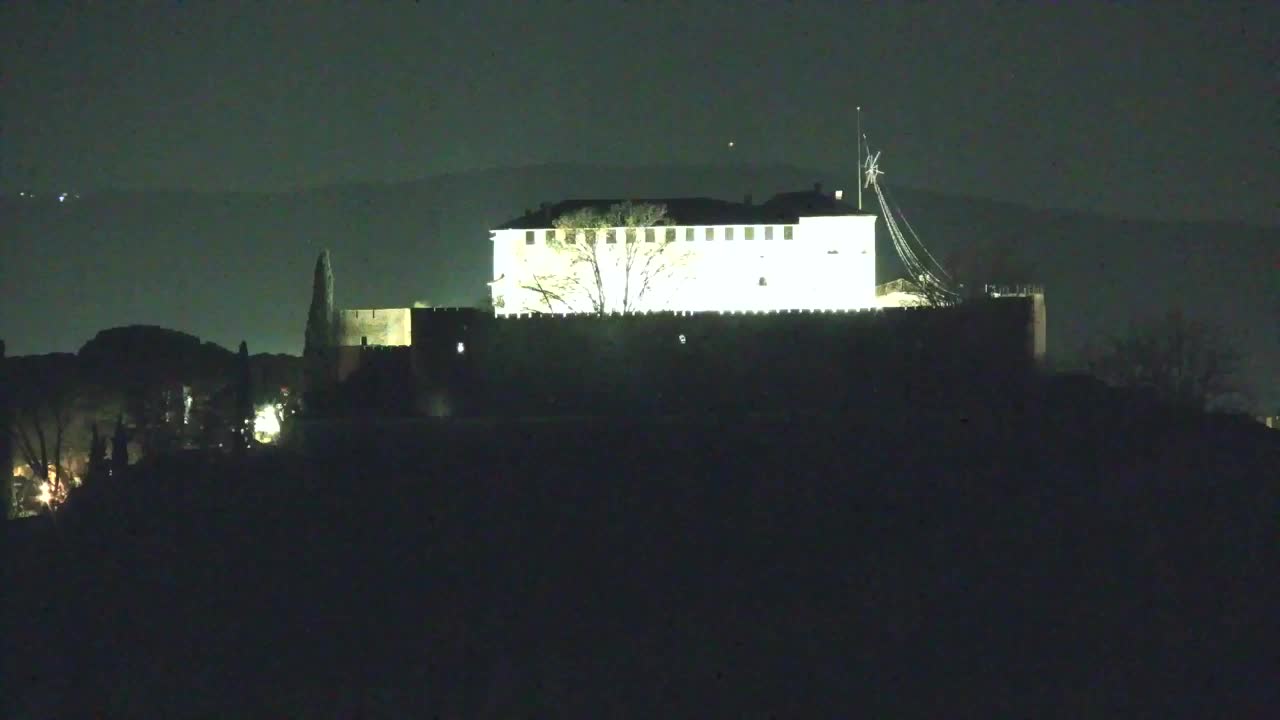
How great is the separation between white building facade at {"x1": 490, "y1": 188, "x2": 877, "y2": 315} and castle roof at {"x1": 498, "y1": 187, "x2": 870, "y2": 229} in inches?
7.4

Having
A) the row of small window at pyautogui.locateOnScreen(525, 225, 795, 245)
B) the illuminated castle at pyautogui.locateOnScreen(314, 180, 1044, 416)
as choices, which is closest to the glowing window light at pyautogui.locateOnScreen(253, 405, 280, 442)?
the illuminated castle at pyautogui.locateOnScreen(314, 180, 1044, 416)

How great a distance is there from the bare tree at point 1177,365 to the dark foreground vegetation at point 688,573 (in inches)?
324

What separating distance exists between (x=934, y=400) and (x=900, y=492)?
6876 mm

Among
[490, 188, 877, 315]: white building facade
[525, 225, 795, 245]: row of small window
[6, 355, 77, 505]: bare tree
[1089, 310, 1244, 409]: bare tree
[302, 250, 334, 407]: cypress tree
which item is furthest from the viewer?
[525, 225, 795, 245]: row of small window

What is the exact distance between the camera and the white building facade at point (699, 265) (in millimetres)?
56656

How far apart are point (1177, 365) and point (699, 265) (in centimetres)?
1578

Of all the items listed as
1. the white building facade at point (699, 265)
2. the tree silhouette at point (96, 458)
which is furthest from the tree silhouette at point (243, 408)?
the white building facade at point (699, 265)

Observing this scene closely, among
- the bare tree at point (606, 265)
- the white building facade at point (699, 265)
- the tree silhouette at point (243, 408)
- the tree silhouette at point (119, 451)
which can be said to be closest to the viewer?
the tree silhouette at point (243, 408)

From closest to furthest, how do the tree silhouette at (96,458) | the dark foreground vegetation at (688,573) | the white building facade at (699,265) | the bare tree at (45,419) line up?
1. the dark foreground vegetation at (688,573)
2. the tree silhouette at (96,458)
3. the bare tree at (45,419)
4. the white building facade at (699,265)

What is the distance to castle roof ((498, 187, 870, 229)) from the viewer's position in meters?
58.2

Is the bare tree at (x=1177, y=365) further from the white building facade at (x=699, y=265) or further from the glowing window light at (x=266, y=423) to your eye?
the glowing window light at (x=266, y=423)

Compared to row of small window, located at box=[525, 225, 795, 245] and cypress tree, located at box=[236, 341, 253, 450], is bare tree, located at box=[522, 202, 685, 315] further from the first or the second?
cypress tree, located at box=[236, 341, 253, 450]

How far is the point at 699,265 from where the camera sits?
188 feet

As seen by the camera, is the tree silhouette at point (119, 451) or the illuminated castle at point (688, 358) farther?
the tree silhouette at point (119, 451)
